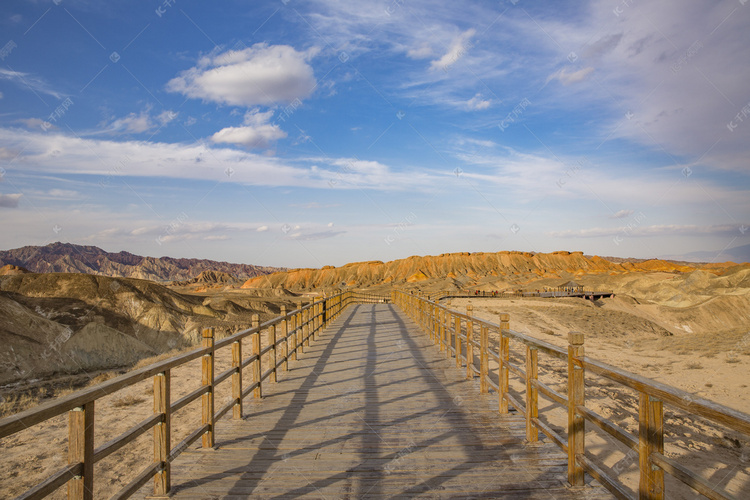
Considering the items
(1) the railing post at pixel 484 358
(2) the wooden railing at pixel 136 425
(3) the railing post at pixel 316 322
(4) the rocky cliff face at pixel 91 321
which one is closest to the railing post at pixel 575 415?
(1) the railing post at pixel 484 358

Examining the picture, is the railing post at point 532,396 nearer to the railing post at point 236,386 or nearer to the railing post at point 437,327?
the railing post at point 236,386

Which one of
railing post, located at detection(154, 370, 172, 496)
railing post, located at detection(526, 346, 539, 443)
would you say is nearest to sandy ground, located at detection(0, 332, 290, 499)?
railing post, located at detection(154, 370, 172, 496)

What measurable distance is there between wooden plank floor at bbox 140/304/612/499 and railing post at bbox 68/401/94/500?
1.32m

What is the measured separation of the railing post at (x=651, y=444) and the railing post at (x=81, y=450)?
347 cm

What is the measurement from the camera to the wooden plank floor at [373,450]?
3.91m

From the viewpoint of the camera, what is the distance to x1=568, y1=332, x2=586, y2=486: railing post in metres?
3.93

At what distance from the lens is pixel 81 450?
8.89ft

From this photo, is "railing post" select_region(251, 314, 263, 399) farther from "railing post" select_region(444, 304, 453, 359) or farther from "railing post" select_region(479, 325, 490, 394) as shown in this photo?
"railing post" select_region(444, 304, 453, 359)

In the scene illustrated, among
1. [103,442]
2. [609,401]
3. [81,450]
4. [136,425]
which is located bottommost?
[609,401]

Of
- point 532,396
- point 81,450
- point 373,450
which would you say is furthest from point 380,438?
point 81,450

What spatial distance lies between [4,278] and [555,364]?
38695 millimetres

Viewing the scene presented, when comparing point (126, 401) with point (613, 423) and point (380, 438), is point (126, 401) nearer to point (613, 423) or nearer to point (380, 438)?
point (380, 438)

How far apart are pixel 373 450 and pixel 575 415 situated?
82.1 inches

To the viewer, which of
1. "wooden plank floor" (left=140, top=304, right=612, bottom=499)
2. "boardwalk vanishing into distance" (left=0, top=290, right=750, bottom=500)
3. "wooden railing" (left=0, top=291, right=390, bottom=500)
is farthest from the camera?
"wooden plank floor" (left=140, top=304, right=612, bottom=499)
